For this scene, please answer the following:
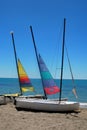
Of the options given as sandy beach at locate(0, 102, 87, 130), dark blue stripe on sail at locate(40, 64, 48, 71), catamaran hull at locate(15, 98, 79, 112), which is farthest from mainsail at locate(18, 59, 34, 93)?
sandy beach at locate(0, 102, 87, 130)

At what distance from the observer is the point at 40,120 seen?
1545 centimetres

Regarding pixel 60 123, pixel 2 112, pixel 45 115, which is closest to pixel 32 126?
pixel 60 123

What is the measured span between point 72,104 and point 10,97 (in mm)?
6350

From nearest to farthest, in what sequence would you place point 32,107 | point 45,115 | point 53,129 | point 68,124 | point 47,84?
point 53,129, point 68,124, point 45,115, point 32,107, point 47,84

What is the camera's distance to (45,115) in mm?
17031

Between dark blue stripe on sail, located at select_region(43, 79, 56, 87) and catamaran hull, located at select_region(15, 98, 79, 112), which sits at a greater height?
dark blue stripe on sail, located at select_region(43, 79, 56, 87)

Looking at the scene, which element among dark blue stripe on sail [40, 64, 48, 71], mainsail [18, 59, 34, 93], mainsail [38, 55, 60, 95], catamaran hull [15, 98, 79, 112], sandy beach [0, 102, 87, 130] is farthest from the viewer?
mainsail [18, 59, 34, 93]

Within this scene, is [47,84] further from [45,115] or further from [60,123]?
[60,123]

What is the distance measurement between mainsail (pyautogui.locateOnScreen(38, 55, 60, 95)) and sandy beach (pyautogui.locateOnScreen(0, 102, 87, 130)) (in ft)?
14.1

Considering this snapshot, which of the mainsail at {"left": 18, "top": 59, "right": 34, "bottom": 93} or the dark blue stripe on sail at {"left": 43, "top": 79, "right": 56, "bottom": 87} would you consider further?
the mainsail at {"left": 18, "top": 59, "right": 34, "bottom": 93}

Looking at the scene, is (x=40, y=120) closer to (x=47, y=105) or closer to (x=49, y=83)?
(x=47, y=105)

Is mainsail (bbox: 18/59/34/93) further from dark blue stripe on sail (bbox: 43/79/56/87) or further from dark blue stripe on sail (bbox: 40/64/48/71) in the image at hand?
dark blue stripe on sail (bbox: 43/79/56/87)

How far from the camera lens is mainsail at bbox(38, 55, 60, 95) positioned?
2220 cm

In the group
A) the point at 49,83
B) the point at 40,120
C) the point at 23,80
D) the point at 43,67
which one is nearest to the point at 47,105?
the point at 40,120
